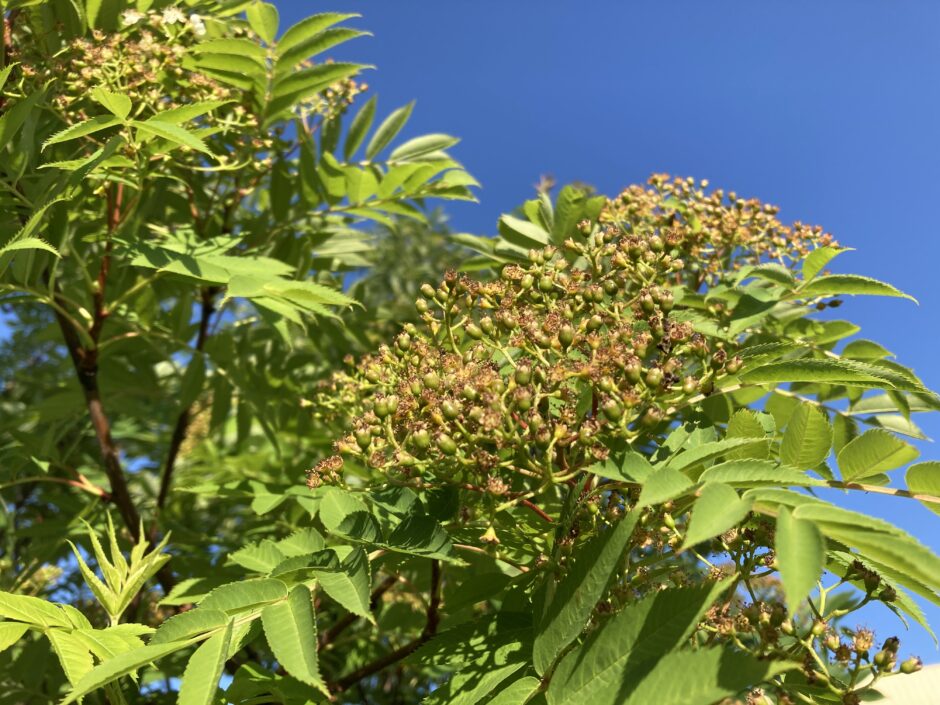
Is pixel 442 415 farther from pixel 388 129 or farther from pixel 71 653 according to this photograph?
pixel 388 129

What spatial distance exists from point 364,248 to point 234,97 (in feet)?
3.28

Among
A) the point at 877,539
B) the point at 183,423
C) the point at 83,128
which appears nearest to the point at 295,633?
the point at 877,539

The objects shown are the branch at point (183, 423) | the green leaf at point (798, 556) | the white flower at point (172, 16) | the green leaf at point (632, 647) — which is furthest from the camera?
the branch at point (183, 423)

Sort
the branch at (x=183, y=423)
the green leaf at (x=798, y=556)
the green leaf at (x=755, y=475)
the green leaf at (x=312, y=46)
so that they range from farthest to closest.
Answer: the branch at (x=183, y=423) → the green leaf at (x=312, y=46) → the green leaf at (x=755, y=475) → the green leaf at (x=798, y=556)

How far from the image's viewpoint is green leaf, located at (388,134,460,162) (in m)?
3.43

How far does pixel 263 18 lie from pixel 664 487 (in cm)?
236

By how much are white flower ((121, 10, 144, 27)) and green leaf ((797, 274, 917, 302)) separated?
233 cm

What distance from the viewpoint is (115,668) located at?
1.30 metres

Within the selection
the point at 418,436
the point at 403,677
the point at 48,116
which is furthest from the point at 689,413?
the point at 403,677

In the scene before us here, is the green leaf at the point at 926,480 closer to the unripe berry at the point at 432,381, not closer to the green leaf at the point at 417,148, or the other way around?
the unripe berry at the point at 432,381

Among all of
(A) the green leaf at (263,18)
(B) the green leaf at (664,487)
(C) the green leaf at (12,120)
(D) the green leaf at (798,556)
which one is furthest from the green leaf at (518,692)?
(A) the green leaf at (263,18)

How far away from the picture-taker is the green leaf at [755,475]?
1.30 m

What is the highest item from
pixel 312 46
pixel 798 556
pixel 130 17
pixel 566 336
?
pixel 312 46

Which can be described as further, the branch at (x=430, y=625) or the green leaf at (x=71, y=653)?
the branch at (x=430, y=625)
